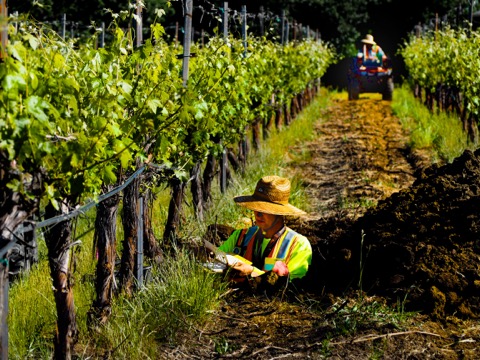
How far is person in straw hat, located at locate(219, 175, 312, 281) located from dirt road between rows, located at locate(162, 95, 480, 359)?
0.17m

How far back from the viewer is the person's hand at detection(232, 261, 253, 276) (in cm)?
558

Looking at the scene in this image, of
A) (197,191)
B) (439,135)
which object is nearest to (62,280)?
(197,191)

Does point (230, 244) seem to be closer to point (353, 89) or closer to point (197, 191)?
point (197, 191)

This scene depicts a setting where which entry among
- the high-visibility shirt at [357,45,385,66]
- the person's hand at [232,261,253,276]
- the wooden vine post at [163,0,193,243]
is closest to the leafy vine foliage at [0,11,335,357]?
the wooden vine post at [163,0,193,243]

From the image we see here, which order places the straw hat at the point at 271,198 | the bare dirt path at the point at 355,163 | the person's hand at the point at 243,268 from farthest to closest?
1. the bare dirt path at the point at 355,163
2. the straw hat at the point at 271,198
3. the person's hand at the point at 243,268

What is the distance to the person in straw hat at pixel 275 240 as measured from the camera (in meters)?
5.70

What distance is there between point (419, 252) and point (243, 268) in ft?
3.89

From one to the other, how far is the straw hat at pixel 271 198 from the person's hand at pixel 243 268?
0.38m

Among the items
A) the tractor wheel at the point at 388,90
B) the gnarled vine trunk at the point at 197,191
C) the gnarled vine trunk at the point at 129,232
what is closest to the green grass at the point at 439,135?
the gnarled vine trunk at the point at 197,191

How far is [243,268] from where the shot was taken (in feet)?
18.4

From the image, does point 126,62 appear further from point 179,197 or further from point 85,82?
point 179,197

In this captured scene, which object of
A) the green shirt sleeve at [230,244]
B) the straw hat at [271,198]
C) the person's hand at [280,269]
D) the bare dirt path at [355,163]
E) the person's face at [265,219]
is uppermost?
the straw hat at [271,198]

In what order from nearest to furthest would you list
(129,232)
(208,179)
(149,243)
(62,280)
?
(62,280)
(129,232)
(149,243)
(208,179)

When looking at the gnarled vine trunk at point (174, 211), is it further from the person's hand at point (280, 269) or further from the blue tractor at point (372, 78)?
the blue tractor at point (372, 78)
